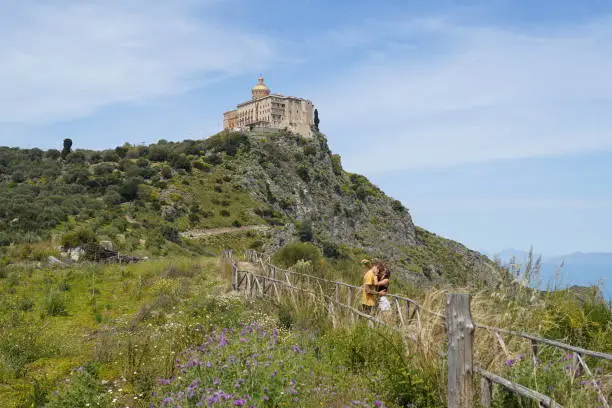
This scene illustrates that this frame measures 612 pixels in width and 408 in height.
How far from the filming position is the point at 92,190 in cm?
5959

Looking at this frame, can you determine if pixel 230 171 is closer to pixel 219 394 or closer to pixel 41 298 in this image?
pixel 41 298

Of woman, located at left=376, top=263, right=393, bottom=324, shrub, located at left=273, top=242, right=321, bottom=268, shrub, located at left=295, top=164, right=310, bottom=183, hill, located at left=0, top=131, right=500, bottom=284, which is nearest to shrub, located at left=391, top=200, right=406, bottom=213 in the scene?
hill, located at left=0, top=131, right=500, bottom=284

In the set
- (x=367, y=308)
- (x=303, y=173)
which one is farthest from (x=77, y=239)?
(x=303, y=173)

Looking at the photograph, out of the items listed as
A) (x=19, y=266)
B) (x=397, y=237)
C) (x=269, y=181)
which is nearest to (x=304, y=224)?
(x=269, y=181)

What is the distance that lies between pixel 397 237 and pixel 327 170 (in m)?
18.7

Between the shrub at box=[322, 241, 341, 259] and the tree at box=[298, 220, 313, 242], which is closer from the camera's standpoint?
the tree at box=[298, 220, 313, 242]

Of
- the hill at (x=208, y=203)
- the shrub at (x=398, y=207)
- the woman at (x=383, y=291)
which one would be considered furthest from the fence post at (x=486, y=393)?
the shrub at (x=398, y=207)

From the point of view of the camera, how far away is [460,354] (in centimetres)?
521

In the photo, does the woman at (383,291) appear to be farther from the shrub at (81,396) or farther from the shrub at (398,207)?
the shrub at (398,207)

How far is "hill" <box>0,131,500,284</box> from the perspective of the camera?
137 feet

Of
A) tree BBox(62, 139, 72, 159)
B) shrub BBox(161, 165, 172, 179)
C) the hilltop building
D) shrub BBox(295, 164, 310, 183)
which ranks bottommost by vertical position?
shrub BBox(161, 165, 172, 179)

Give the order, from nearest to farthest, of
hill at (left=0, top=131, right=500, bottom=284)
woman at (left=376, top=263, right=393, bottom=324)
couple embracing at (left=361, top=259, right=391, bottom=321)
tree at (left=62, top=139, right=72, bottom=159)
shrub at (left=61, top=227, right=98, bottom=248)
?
woman at (left=376, top=263, right=393, bottom=324)
couple embracing at (left=361, top=259, right=391, bottom=321)
shrub at (left=61, top=227, right=98, bottom=248)
hill at (left=0, top=131, right=500, bottom=284)
tree at (left=62, top=139, right=72, bottom=159)

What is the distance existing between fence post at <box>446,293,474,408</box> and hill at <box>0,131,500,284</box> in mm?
20898

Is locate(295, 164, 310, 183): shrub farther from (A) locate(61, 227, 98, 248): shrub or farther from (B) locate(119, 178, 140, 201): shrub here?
(A) locate(61, 227, 98, 248): shrub
